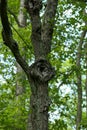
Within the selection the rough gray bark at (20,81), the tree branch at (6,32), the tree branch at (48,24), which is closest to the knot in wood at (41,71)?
the tree branch at (6,32)

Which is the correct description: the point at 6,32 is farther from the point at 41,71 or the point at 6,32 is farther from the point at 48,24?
the point at 48,24

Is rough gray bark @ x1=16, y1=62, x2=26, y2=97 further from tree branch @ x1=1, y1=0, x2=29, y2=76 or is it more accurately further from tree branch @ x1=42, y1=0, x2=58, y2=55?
tree branch @ x1=1, y1=0, x2=29, y2=76

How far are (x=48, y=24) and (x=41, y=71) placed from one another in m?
1.68

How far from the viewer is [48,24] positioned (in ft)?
29.2

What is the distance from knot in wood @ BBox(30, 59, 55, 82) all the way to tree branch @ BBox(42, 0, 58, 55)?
3.06 ft

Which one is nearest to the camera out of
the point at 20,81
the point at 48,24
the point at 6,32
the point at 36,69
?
the point at 6,32

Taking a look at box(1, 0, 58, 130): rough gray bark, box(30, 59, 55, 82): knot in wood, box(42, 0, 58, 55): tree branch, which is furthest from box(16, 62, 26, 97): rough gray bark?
box(30, 59, 55, 82): knot in wood

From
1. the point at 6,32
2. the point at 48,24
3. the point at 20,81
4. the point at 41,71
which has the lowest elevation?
the point at 41,71

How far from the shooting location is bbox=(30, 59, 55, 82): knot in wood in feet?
24.9

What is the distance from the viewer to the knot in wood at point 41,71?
759 cm

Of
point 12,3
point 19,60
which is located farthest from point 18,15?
point 19,60

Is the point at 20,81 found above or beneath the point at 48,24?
above

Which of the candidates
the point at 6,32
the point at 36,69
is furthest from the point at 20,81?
the point at 6,32

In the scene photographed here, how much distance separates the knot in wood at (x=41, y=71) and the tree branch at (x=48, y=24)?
933 millimetres
